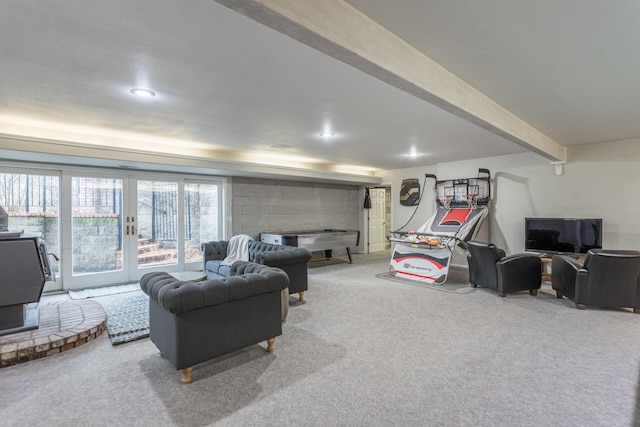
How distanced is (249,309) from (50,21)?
2.29 metres

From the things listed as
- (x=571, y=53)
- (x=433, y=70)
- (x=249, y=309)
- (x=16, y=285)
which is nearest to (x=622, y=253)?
(x=571, y=53)

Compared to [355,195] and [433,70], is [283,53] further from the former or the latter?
[355,195]

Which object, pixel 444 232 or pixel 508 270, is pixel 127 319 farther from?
pixel 444 232

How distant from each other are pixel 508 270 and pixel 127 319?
5.04 metres

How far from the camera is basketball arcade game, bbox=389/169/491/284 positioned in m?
5.49

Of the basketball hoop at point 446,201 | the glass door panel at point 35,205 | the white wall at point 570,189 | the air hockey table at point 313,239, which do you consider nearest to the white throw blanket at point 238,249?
the air hockey table at point 313,239

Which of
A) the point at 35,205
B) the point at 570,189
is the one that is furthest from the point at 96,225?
the point at 570,189

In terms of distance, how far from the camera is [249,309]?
2709 mm

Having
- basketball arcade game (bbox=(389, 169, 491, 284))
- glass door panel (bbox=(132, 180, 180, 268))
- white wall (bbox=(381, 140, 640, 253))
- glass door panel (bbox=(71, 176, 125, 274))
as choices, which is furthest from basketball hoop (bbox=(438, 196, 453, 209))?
glass door panel (bbox=(71, 176, 125, 274))

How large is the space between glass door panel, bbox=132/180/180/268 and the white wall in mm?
5811

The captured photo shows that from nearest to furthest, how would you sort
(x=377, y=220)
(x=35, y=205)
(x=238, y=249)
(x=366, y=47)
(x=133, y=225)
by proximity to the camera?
(x=366, y=47), (x=35, y=205), (x=238, y=249), (x=133, y=225), (x=377, y=220)

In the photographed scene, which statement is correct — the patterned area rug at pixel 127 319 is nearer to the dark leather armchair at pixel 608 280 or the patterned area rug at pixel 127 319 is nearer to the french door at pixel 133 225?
the french door at pixel 133 225

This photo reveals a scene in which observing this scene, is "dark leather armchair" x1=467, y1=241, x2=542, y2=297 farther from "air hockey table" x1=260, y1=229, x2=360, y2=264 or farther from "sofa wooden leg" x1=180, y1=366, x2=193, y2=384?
"sofa wooden leg" x1=180, y1=366, x2=193, y2=384

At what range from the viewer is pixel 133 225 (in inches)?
223
